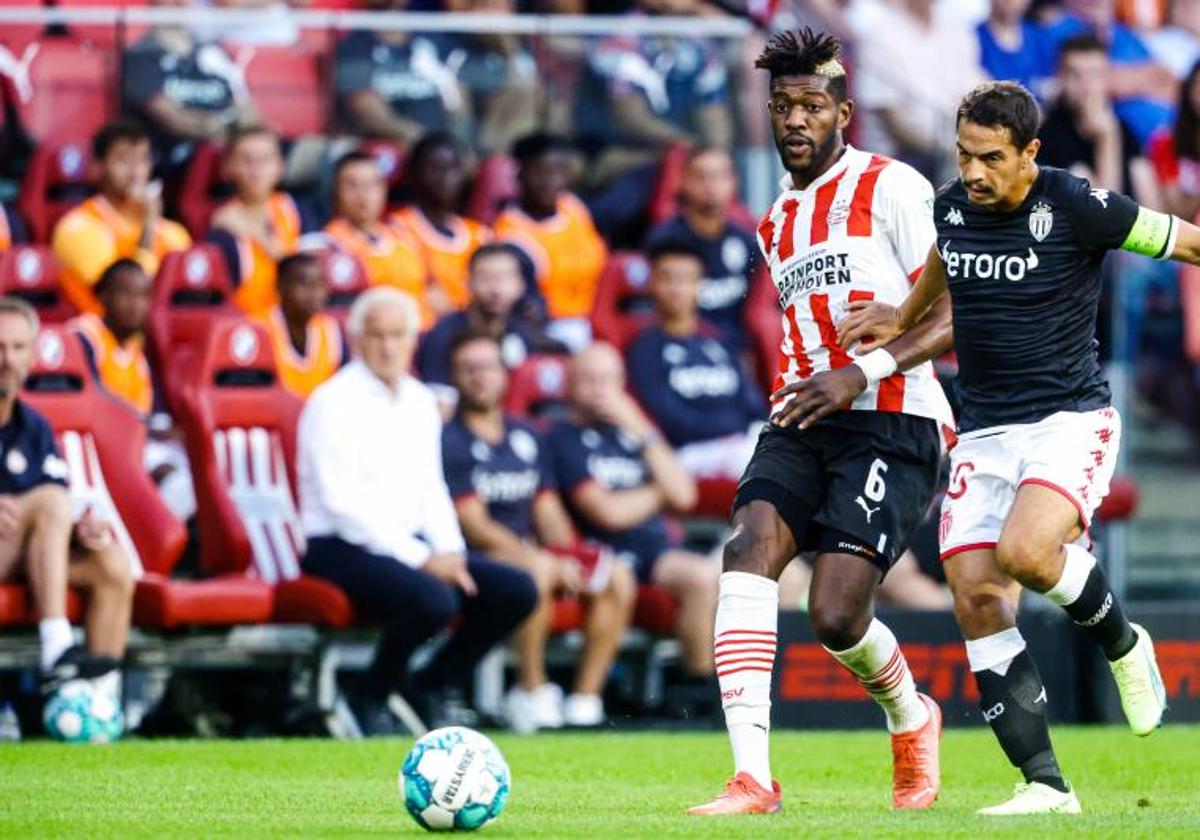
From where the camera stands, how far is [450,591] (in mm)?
12906

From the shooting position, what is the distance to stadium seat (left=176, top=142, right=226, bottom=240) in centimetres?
1516

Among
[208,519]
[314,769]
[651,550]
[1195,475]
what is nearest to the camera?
[314,769]

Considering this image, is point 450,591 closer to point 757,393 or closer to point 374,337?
point 374,337

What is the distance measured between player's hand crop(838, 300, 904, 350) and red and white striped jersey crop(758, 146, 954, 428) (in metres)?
0.06

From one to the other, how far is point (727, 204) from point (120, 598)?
5560 mm

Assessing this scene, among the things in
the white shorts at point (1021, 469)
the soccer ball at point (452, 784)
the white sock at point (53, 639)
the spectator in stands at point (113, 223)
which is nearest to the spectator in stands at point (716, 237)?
the spectator in stands at point (113, 223)

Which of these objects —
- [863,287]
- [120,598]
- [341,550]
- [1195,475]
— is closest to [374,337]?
[341,550]

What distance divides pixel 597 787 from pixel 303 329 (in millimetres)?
5347

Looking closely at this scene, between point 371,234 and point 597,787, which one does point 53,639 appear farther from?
point 371,234

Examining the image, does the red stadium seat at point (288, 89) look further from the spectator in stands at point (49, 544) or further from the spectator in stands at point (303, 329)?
the spectator in stands at point (49, 544)

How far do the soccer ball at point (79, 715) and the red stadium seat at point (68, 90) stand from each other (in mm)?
4231

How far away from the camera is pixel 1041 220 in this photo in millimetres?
8039

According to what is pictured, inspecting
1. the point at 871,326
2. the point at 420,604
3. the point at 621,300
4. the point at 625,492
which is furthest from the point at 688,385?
the point at 871,326

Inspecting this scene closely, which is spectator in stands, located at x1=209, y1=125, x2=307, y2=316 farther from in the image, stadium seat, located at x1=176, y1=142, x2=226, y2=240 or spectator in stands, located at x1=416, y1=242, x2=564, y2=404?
spectator in stands, located at x1=416, y1=242, x2=564, y2=404
